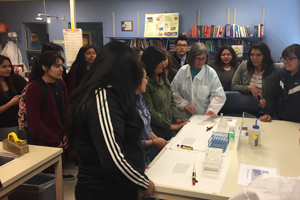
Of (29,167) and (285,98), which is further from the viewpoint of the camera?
(285,98)

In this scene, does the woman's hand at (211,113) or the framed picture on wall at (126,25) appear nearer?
the woman's hand at (211,113)

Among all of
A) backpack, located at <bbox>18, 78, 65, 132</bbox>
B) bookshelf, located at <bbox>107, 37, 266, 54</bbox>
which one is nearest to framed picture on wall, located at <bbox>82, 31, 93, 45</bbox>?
bookshelf, located at <bbox>107, 37, 266, 54</bbox>

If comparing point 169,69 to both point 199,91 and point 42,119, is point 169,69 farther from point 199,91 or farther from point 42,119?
point 42,119

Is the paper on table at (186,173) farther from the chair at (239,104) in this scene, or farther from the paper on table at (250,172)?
the chair at (239,104)

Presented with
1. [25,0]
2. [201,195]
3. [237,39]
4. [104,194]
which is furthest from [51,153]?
[25,0]

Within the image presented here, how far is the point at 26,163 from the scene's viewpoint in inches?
66.7

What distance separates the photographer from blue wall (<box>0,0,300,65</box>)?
581 cm

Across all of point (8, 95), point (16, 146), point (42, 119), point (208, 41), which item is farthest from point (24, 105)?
point (208, 41)

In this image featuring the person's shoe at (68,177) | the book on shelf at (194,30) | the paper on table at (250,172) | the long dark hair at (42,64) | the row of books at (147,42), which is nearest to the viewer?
the paper on table at (250,172)

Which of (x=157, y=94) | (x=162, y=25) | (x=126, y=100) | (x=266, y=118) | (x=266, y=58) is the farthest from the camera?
(x=162, y=25)

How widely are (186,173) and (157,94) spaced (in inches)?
36.8

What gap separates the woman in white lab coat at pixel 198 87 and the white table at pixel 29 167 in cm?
134

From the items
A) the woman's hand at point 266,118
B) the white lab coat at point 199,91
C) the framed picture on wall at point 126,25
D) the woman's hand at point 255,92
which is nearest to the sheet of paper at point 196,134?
the white lab coat at point 199,91

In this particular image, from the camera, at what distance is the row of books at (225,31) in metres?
5.81
